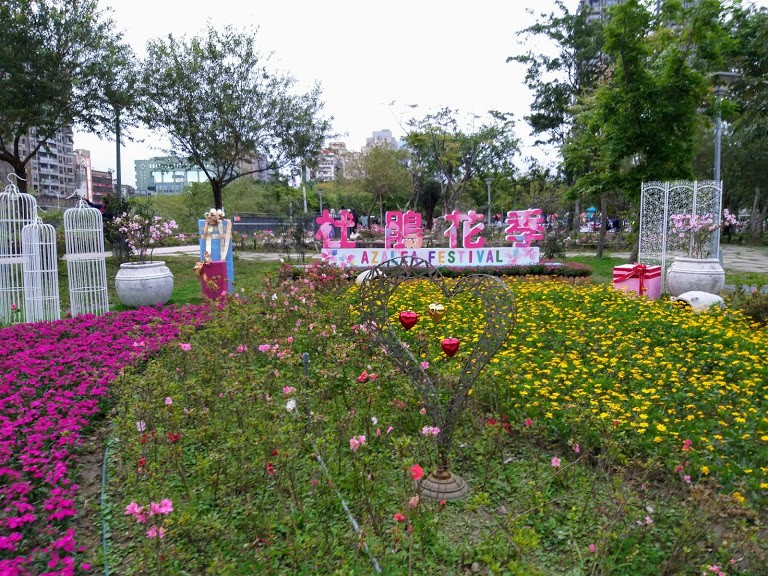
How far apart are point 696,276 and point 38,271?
10.3 meters

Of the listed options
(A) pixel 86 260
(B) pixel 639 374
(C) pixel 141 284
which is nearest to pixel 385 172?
(C) pixel 141 284

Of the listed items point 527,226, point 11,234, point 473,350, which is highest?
point 527,226

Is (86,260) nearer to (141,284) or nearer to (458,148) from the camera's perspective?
(141,284)

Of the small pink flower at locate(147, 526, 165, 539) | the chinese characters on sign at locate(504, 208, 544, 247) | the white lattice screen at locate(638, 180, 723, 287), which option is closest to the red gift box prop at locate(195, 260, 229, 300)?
the chinese characters on sign at locate(504, 208, 544, 247)

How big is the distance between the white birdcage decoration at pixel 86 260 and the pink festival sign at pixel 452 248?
472cm

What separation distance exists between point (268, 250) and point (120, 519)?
2084cm

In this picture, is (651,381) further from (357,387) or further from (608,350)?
(357,387)

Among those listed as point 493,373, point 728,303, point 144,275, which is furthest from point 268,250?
point 493,373

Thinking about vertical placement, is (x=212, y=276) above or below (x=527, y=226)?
below

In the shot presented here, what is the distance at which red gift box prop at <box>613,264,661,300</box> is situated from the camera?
9.78 m

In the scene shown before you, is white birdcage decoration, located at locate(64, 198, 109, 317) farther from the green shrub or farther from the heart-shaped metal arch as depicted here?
the green shrub

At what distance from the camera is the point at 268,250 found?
77.4ft

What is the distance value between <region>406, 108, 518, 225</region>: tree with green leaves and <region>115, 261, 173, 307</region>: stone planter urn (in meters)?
14.3

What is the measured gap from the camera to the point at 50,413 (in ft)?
13.7
